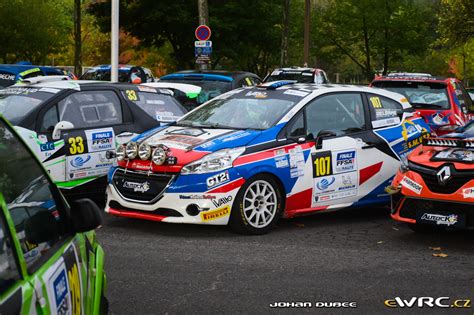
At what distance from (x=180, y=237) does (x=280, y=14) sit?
116 ft

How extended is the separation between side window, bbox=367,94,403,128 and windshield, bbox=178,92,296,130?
1246 millimetres

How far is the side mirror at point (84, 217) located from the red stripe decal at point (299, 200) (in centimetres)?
498

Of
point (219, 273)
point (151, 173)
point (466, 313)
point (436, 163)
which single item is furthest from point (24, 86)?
point (466, 313)

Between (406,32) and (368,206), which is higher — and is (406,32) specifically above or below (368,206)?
above

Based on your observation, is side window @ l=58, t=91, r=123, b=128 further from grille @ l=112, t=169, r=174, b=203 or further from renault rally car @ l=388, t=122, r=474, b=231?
renault rally car @ l=388, t=122, r=474, b=231

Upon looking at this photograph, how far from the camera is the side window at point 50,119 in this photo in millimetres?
8938

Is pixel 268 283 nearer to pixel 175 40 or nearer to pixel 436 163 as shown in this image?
pixel 436 163

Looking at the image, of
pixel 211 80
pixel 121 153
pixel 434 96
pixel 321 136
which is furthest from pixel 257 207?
pixel 211 80

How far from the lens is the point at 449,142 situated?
26.2ft

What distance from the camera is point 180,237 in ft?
26.7

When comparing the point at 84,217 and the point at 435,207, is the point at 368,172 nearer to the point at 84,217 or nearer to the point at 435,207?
the point at 435,207

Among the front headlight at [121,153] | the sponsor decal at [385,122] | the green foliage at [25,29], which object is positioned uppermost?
the green foliage at [25,29]

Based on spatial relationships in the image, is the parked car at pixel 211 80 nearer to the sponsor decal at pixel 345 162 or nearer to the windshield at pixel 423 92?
the windshield at pixel 423 92

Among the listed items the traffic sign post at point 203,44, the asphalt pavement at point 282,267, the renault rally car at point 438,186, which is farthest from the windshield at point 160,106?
the traffic sign post at point 203,44
